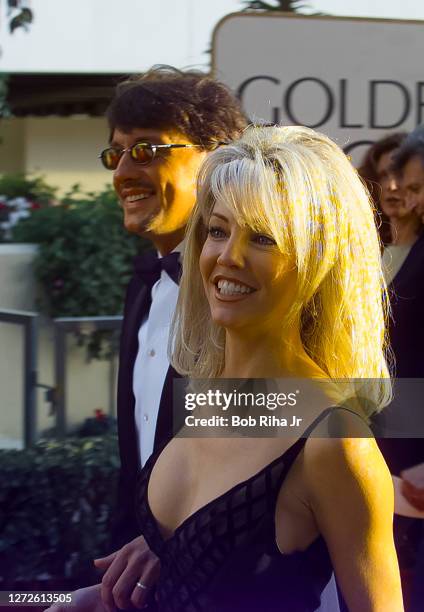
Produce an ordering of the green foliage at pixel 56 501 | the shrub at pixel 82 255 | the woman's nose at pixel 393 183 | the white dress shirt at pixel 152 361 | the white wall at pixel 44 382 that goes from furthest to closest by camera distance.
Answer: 1. the shrub at pixel 82 255
2. the white wall at pixel 44 382
3. the green foliage at pixel 56 501
4. the woman's nose at pixel 393 183
5. the white dress shirt at pixel 152 361

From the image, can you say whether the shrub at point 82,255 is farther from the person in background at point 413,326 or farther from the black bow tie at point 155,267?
the person in background at point 413,326

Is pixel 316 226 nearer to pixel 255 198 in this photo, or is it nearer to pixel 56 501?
pixel 255 198

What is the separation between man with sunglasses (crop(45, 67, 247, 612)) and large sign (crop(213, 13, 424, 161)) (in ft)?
0.50

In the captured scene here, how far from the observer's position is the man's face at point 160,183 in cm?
209

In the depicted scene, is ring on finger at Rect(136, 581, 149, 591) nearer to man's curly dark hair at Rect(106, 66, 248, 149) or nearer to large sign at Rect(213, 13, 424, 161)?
man's curly dark hair at Rect(106, 66, 248, 149)

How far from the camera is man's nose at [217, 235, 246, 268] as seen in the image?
157 centimetres

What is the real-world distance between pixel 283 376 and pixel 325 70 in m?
0.95

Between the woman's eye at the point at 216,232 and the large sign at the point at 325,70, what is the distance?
733 millimetres

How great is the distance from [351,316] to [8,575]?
4.69 ft

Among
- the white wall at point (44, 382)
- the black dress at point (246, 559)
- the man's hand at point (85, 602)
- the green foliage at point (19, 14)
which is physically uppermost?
the green foliage at point (19, 14)

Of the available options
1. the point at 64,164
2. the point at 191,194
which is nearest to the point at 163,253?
the point at 191,194

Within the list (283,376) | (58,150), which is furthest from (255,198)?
(58,150)

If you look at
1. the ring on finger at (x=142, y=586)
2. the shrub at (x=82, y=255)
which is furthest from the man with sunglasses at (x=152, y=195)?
the shrub at (x=82, y=255)

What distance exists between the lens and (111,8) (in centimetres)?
257
